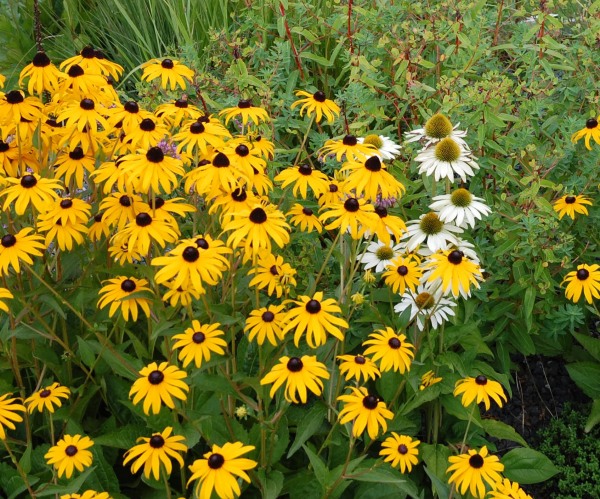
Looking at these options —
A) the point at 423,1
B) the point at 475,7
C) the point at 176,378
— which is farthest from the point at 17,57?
the point at 176,378

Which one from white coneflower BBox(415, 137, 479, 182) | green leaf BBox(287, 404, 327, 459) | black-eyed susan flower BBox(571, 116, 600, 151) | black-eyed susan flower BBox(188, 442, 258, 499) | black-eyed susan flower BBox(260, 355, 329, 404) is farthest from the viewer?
black-eyed susan flower BBox(571, 116, 600, 151)

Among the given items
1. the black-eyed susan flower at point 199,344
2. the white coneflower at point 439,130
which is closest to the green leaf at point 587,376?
the white coneflower at point 439,130

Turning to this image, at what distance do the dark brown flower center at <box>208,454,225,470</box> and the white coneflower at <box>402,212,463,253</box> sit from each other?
2.92 feet

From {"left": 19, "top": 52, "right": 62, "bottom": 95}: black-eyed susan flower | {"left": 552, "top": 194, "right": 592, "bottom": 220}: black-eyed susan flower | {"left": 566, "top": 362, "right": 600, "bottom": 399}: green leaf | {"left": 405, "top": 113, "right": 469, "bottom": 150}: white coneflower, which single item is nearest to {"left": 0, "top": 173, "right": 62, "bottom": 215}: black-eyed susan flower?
{"left": 19, "top": 52, "right": 62, "bottom": 95}: black-eyed susan flower

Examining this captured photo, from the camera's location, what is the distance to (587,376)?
2.61 m

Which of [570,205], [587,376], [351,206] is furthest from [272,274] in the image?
[587,376]

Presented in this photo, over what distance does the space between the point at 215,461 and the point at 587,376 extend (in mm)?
1617

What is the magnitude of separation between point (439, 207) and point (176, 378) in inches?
37.0

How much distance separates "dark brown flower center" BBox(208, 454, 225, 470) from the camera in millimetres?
1480

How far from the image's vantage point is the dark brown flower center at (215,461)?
148 cm

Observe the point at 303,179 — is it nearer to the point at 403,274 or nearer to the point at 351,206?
the point at 351,206

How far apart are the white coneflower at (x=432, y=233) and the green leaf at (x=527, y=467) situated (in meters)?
0.70

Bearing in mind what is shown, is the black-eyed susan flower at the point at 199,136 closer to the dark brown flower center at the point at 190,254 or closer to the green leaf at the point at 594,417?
the dark brown flower center at the point at 190,254

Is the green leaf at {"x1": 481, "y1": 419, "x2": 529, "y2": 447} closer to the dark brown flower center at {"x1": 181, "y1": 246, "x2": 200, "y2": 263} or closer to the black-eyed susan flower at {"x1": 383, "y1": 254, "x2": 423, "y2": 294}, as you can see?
the black-eyed susan flower at {"x1": 383, "y1": 254, "x2": 423, "y2": 294}
